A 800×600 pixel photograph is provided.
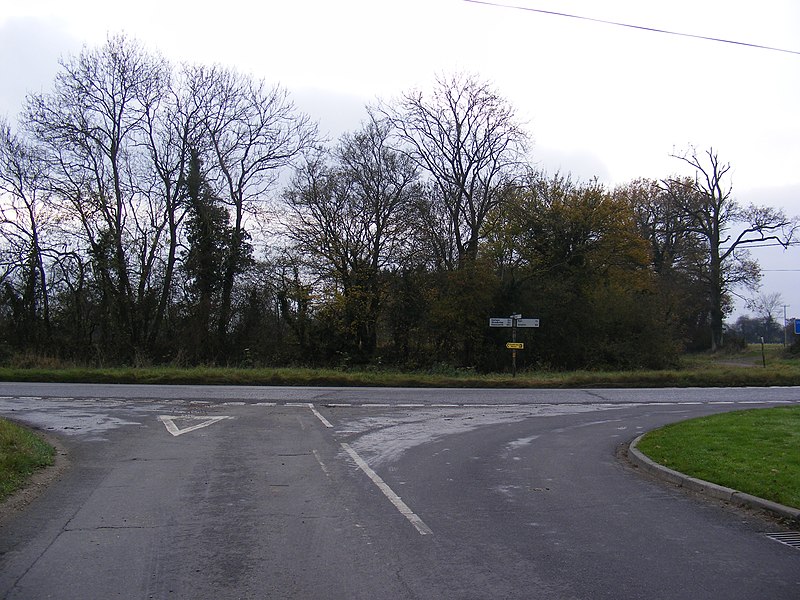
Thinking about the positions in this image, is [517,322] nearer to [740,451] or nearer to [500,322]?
[500,322]

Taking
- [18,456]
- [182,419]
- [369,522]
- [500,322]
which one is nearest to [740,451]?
[369,522]

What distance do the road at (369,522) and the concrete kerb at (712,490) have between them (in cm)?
24

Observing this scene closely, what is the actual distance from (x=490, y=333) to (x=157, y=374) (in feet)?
61.6

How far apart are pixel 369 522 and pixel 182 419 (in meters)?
10.3

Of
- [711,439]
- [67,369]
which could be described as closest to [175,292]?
[67,369]

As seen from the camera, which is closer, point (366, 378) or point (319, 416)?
point (319, 416)

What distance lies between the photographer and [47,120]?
38531 mm

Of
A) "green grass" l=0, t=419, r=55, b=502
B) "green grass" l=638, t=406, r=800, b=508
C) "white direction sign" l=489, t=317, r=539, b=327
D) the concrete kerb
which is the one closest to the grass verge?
"white direction sign" l=489, t=317, r=539, b=327

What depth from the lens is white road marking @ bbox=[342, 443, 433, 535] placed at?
7.22 meters

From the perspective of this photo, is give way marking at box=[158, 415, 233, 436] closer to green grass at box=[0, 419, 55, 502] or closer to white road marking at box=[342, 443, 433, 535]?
green grass at box=[0, 419, 55, 502]

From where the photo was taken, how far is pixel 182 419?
54.1 ft

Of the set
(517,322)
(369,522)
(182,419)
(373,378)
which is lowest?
(369,522)

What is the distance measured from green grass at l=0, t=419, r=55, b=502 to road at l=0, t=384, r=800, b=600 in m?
0.53

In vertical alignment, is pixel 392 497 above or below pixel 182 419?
below
